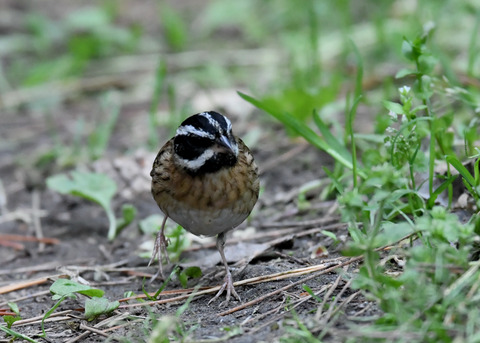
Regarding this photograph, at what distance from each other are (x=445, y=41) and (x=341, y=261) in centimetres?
532

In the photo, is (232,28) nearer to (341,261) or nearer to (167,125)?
(167,125)

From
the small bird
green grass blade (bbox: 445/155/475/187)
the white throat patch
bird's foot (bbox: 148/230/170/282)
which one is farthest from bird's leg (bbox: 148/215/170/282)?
green grass blade (bbox: 445/155/475/187)

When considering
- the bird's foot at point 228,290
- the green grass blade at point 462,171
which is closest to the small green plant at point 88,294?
the bird's foot at point 228,290

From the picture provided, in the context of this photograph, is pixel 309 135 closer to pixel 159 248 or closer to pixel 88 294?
pixel 159 248

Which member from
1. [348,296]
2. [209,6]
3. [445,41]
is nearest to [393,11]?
[445,41]

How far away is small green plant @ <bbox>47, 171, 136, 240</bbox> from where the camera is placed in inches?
222

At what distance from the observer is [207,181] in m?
4.40

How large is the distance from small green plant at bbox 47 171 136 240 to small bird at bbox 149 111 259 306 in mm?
1158

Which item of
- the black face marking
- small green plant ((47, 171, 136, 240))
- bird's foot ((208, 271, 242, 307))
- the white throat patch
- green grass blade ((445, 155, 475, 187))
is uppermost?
the black face marking

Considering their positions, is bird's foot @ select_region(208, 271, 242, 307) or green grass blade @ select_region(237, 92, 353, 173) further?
green grass blade @ select_region(237, 92, 353, 173)

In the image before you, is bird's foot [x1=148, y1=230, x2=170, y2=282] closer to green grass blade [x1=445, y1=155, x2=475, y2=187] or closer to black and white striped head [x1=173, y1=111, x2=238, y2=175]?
black and white striped head [x1=173, y1=111, x2=238, y2=175]

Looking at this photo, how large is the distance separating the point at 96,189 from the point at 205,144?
1815 millimetres

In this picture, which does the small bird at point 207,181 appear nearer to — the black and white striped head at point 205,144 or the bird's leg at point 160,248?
the black and white striped head at point 205,144

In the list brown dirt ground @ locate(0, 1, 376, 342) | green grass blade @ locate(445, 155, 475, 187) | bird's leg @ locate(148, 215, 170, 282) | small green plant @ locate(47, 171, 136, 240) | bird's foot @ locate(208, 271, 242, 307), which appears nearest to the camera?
brown dirt ground @ locate(0, 1, 376, 342)
